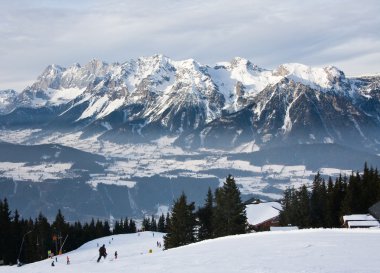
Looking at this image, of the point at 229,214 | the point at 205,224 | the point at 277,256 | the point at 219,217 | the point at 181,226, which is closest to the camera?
the point at 277,256

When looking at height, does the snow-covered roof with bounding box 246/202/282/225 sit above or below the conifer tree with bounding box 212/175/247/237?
below

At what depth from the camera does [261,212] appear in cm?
16650

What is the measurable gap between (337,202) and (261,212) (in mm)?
70958

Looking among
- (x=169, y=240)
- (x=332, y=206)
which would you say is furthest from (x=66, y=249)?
(x=332, y=206)

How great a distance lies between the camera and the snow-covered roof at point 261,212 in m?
154

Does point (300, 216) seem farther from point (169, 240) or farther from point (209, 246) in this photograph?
point (209, 246)

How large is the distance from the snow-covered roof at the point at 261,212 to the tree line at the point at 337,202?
114 feet

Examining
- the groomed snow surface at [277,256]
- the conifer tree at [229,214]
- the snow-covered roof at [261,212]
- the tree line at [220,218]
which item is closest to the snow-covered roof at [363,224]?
the tree line at [220,218]

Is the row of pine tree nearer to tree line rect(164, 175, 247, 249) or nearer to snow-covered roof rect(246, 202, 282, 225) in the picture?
tree line rect(164, 175, 247, 249)

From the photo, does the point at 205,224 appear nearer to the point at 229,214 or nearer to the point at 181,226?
the point at 181,226

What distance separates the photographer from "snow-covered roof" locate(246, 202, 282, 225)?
154000mm

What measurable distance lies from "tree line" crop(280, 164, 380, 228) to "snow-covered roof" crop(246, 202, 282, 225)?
34.7 meters

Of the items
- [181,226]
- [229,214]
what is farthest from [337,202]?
[181,226]

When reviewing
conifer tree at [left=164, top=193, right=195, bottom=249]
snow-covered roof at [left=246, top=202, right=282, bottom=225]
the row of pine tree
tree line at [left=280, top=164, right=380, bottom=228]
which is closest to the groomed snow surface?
the row of pine tree
